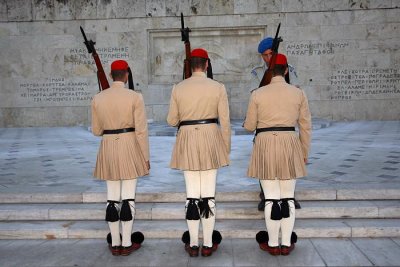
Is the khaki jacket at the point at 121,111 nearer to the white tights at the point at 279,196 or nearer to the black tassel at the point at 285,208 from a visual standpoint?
the white tights at the point at 279,196

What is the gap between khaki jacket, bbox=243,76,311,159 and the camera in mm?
3369

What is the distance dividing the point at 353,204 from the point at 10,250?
12.1ft

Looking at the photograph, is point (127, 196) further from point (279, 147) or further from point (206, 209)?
point (279, 147)

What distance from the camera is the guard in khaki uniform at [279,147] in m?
3.36

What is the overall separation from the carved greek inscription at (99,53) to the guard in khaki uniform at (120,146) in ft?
34.1

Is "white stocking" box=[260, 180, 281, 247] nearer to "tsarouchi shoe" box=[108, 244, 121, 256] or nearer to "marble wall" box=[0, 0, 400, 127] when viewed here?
"tsarouchi shoe" box=[108, 244, 121, 256]

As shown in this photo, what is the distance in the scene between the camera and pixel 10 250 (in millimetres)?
3834

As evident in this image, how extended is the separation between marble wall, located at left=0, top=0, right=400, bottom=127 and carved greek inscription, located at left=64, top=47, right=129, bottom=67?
0.03m

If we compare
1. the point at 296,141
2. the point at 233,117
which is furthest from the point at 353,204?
the point at 233,117

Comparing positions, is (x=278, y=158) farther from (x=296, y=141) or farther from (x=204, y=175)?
(x=204, y=175)

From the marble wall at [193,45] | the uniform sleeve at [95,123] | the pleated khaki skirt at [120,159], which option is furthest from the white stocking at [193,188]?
the marble wall at [193,45]

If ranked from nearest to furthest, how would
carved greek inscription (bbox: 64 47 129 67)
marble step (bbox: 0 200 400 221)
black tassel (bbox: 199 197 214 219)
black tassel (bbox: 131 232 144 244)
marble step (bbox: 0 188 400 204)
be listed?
black tassel (bbox: 199 197 214 219) → black tassel (bbox: 131 232 144 244) → marble step (bbox: 0 200 400 221) → marble step (bbox: 0 188 400 204) → carved greek inscription (bbox: 64 47 129 67)

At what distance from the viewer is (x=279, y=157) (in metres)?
3.36

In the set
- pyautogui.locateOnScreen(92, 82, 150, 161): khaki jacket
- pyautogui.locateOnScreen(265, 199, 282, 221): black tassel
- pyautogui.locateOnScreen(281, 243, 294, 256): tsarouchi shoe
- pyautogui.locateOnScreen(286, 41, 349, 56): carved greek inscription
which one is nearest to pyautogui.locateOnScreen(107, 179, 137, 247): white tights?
pyautogui.locateOnScreen(92, 82, 150, 161): khaki jacket
